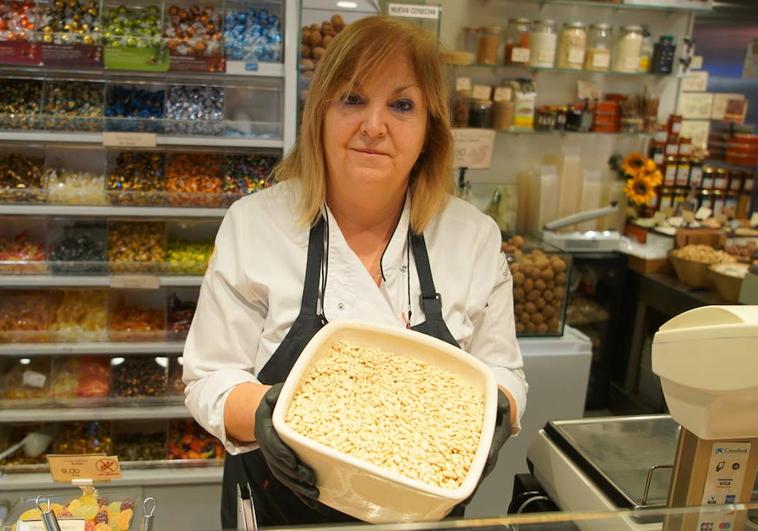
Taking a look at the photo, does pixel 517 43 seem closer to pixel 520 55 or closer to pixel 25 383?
pixel 520 55

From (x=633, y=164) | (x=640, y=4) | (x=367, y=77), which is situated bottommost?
(x=633, y=164)

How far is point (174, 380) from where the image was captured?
9.32ft

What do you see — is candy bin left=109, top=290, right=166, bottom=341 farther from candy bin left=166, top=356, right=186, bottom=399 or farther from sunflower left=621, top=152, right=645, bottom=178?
sunflower left=621, top=152, right=645, bottom=178

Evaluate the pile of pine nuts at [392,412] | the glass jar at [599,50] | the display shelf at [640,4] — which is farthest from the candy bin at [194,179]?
the glass jar at [599,50]

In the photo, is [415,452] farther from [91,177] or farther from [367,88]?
[91,177]

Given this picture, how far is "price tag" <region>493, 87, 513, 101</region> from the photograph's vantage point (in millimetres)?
3717

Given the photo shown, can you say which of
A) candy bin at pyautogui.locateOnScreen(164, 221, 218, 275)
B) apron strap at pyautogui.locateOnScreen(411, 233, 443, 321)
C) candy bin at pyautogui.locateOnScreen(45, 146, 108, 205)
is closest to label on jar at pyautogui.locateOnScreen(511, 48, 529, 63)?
candy bin at pyautogui.locateOnScreen(164, 221, 218, 275)

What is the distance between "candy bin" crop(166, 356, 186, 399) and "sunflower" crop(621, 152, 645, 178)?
9.40 feet

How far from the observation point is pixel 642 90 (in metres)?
4.06

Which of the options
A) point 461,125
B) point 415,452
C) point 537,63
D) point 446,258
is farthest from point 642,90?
point 415,452

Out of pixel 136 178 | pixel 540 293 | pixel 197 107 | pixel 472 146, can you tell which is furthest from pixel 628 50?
pixel 136 178

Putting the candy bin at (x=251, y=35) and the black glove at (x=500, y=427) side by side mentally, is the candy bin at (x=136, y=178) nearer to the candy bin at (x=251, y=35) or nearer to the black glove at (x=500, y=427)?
the candy bin at (x=251, y=35)

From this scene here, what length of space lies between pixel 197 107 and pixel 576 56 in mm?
2218

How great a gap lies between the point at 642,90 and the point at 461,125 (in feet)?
4.30
